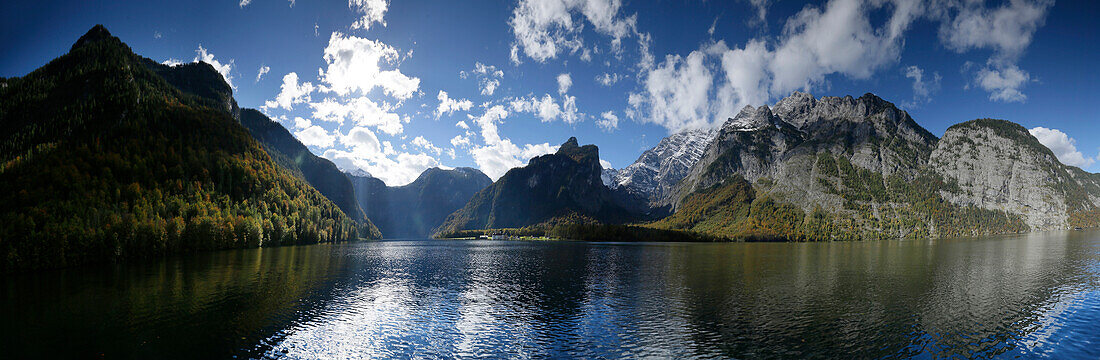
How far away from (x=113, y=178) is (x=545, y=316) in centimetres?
13545

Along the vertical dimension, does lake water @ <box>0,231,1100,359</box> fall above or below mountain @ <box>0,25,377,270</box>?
below

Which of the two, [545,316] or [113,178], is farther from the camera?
[113,178]

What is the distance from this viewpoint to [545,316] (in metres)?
43.8

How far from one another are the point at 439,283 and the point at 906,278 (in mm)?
78055

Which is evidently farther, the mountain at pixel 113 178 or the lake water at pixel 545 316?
the mountain at pixel 113 178

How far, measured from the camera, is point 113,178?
368 ft

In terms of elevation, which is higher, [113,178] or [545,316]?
[113,178]

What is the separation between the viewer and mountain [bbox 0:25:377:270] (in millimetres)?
81250

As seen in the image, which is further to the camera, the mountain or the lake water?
the mountain

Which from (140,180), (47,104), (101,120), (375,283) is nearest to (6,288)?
(375,283)

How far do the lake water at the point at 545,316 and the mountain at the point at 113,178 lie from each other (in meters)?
18.2

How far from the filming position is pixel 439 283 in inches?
2694

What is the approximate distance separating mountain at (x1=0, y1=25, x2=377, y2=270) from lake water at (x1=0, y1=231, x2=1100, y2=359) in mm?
18152

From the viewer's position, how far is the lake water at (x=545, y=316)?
32156 mm
